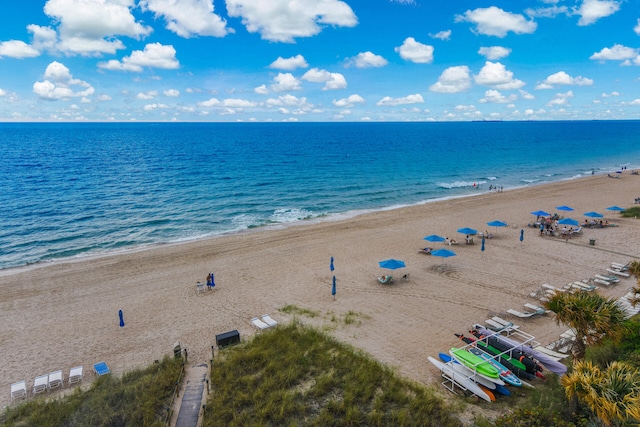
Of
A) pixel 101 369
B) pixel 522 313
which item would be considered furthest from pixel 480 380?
pixel 101 369

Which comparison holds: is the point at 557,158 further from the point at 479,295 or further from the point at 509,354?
the point at 509,354

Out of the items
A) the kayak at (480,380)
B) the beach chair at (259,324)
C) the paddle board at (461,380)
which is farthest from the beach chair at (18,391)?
the kayak at (480,380)

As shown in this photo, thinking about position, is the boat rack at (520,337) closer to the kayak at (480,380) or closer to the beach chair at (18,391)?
the kayak at (480,380)

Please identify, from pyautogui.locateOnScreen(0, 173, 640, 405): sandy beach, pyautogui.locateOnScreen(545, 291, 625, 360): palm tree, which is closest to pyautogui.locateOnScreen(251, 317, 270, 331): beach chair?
pyautogui.locateOnScreen(0, 173, 640, 405): sandy beach

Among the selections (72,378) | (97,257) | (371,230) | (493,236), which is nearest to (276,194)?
(371,230)

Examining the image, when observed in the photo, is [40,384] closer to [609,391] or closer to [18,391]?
[18,391]

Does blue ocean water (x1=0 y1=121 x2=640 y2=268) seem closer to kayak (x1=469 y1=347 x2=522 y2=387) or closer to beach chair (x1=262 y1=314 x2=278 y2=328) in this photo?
beach chair (x1=262 y1=314 x2=278 y2=328)
